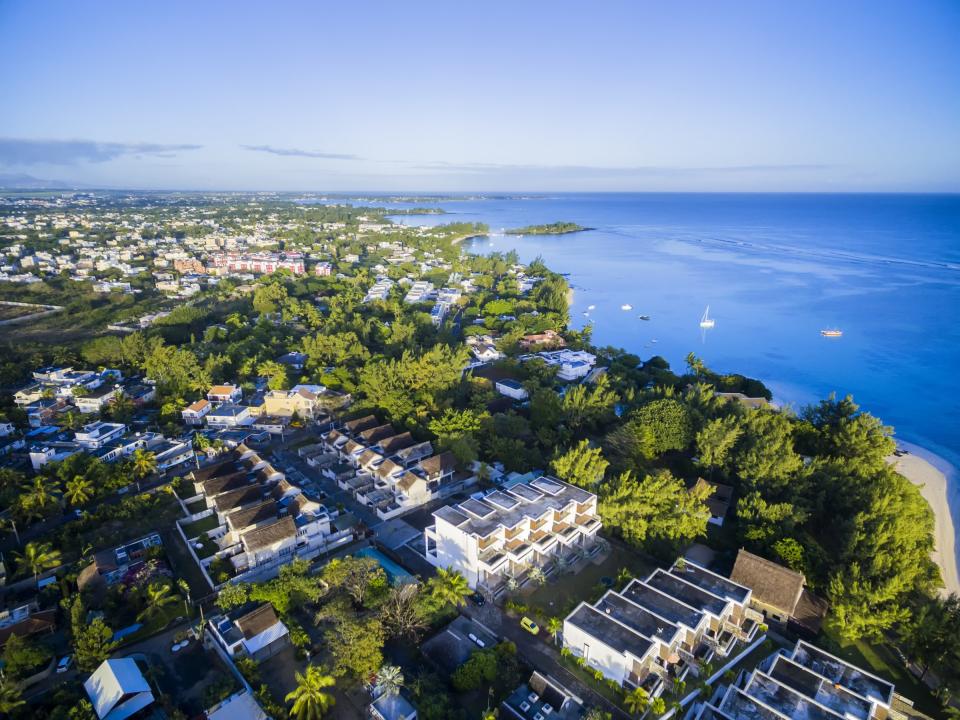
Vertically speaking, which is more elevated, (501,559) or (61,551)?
(501,559)

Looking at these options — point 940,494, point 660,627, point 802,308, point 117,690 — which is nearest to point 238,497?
point 117,690

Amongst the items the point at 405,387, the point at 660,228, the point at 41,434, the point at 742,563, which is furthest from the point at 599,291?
the point at 660,228

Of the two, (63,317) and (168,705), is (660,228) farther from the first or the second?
(168,705)

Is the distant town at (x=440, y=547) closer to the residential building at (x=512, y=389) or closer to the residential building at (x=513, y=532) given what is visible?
the residential building at (x=513, y=532)

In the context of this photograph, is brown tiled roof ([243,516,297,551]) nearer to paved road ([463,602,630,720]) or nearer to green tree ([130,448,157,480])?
paved road ([463,602,630,720])

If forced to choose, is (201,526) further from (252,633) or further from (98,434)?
(98,434)


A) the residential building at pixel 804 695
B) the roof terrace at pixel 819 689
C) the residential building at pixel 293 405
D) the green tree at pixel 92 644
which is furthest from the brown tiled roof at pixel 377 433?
the roof terrace at pixel 819 689
